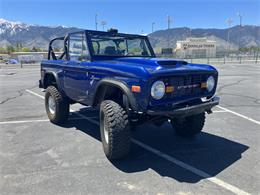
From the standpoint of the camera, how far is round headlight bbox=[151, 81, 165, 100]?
12.5 ft

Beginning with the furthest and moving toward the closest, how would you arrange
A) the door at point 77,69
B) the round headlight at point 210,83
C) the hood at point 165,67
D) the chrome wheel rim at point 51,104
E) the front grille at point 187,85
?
the chrome wheel rim at point 51,104
the door at point 77,69
the round headlight at point 210,83
the front grille at point 187,85
the hood at point 165,67

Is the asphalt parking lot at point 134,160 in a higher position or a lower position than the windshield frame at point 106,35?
lower

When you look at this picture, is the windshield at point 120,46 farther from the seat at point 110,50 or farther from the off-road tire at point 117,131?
the off-road tire at point 117,131

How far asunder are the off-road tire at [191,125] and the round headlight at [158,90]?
143 cm

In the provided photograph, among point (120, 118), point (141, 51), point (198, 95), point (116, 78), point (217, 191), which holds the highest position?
point (141, 51)

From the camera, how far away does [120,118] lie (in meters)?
4.13

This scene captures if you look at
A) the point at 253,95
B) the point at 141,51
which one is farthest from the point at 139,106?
the point at 253,95

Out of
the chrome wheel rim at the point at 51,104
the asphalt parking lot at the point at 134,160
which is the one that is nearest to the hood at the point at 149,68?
the asphalt parking lot at the point at 134,160

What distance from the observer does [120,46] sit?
19.4 feet

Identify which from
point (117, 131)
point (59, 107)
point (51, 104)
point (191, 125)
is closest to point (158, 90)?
point (117, 131)

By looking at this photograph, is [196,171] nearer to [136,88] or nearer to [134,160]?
[134,160]

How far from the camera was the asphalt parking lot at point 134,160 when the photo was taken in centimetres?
351

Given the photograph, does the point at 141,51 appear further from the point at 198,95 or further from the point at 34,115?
the point at 34,115

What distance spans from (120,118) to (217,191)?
65.4 inches
